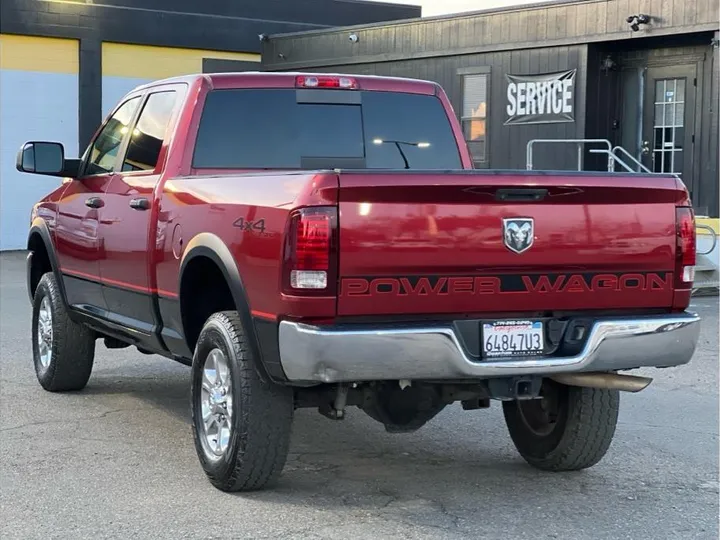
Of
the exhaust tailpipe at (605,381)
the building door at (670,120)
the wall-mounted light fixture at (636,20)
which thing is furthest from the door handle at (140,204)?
the building door at (670,120)

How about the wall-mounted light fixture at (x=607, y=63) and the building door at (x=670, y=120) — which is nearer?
the building door at (x=670, y=120)

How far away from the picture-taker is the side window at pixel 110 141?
7199mm

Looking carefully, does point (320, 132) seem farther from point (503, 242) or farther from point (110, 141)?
point (503, 242)

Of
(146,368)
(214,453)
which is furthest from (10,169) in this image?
(214,453)

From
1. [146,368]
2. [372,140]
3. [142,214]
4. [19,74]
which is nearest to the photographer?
[142,214]

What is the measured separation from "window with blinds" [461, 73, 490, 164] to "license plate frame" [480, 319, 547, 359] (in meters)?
14.4

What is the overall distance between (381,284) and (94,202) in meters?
2.90

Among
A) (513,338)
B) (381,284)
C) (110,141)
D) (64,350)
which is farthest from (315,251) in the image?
(64,350)

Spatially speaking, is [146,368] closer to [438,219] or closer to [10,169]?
[438,219]

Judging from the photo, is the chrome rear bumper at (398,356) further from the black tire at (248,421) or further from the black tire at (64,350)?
the black tire at (64,350)

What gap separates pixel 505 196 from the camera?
4922 mm

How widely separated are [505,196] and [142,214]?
90.4 inches

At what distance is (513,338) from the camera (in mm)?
4965

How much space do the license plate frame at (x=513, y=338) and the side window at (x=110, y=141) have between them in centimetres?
316
